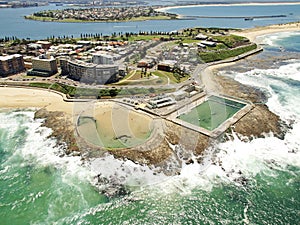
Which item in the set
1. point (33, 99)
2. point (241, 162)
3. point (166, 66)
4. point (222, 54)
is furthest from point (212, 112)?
point (222, 54)

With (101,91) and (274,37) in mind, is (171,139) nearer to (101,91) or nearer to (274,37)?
(101,91)

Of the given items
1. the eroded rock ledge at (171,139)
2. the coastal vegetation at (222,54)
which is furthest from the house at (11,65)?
the coastal vegetation at (222,54)

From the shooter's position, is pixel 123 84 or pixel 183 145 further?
pixel 123 84

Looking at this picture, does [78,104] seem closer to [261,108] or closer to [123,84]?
[123,84]

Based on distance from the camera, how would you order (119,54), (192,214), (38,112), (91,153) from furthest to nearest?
(119,54), (38,112), (91,153), (192,214)

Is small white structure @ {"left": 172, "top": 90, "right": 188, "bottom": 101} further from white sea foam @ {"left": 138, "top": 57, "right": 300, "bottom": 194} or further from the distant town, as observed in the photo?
white sea foam @ {"left": 138, "top": 57, "right": 300, "bottom": 194}

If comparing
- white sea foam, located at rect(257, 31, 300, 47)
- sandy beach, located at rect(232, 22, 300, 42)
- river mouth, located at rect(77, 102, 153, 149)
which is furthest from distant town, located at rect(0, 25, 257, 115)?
sandy beach, located at rect(232, 22, 300, 42)

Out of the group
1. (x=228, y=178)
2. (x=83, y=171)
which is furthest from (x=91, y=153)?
(x=228, y=178)
